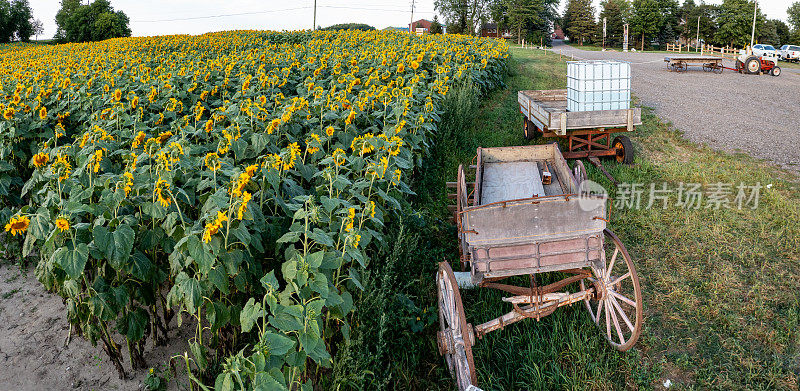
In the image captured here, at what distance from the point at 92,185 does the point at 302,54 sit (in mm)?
11393

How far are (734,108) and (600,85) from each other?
25.3ft

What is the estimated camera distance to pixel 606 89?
28.1 ft

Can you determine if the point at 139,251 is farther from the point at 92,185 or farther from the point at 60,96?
the point at 60,96

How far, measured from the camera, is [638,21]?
225 ft

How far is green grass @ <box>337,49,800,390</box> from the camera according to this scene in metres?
4.12

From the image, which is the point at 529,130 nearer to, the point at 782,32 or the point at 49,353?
the point at 49,353

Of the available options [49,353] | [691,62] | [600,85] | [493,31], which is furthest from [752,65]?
[493,31]

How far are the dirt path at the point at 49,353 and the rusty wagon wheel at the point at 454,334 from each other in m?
2.13

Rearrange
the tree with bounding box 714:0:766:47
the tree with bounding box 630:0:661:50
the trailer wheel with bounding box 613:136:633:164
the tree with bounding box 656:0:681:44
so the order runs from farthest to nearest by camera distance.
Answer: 1. the tree with bounding box 656:0:681:44
2. the tree with bounding box 630:0:661:50
3. the tree with bounding box 714:0:766:47
4. the trailer wheel with bounding box 613:136:633:164

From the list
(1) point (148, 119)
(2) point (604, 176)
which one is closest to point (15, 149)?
(1) point (148, 119)

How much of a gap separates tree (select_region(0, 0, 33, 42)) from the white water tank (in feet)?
224

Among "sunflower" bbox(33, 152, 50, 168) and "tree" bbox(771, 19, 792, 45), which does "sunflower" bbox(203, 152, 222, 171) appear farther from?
"tree" bbox(771, 19, 792, 45)

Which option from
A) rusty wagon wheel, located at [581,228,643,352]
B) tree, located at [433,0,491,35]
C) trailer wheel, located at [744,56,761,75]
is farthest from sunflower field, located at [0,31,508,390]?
tree, located at [433,0,491,35]

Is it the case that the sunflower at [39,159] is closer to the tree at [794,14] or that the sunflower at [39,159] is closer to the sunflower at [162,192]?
the sunflower at [162,192]
